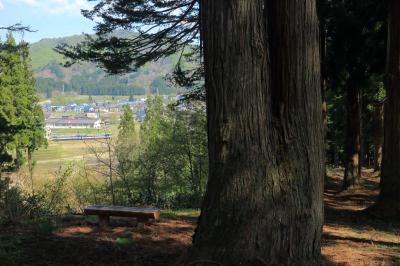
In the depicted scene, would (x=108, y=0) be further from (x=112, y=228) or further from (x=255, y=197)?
(x=255, y=197)

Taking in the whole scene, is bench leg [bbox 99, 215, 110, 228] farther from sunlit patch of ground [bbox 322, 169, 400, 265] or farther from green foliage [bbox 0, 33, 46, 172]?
green foliage [bbox 0, 33, 46, 172]

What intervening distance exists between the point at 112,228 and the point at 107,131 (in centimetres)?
821

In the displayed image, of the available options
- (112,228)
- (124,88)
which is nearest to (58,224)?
(112,228)

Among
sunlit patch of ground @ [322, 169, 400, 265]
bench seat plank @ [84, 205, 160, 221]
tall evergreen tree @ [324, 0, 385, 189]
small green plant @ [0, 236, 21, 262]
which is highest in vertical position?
tall evergreen tree @ [324, 0, 385, 189]

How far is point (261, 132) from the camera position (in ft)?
12.6

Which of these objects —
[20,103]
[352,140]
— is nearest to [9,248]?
[352,140]

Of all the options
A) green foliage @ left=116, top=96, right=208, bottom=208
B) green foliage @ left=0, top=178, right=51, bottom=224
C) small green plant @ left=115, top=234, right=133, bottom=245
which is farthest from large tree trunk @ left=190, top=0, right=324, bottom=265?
green foliage @ left=116, top=96, right=208, bottom=208

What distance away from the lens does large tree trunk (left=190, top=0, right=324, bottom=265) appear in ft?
12.5

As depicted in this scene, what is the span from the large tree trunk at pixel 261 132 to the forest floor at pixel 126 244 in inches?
45.4

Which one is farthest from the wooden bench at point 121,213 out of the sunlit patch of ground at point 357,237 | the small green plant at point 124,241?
the sunlit patch of ground at point 357,237

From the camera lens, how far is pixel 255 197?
3.82 metres

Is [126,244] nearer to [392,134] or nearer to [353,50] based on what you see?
[392,134]

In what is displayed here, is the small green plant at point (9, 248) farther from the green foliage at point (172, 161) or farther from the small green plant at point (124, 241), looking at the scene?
the green foliage at point (172, 161)

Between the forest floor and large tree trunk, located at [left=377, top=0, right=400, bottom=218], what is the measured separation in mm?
1329
